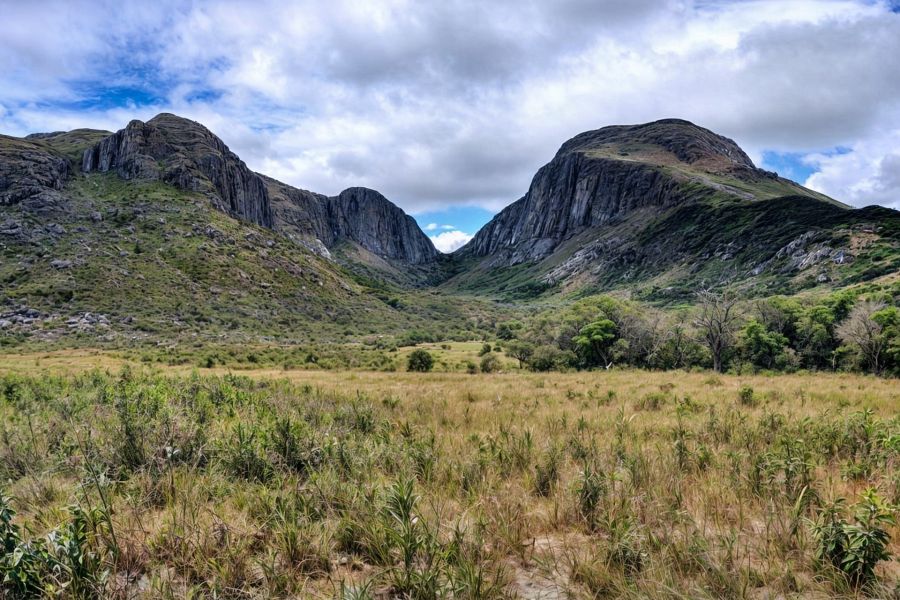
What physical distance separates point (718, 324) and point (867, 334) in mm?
13097

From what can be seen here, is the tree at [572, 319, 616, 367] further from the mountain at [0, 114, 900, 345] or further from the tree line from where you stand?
the mountain at [0, 114, 900, 345]

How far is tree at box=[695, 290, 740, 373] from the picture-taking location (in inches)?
1400

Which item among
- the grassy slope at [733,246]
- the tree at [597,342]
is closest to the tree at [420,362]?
the tree at [597,342]

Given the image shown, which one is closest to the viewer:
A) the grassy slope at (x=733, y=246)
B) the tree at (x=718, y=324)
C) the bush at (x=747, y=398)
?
the bush at (x=747, y=398)

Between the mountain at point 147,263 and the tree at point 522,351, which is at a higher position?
the mountain at point 147,263

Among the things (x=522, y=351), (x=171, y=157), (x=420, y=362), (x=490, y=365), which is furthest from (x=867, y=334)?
(x=171, y=157)

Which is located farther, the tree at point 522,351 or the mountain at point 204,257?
the mountain at point 204,257

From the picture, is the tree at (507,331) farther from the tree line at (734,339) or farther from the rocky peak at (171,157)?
the rocky peak at (171,157)

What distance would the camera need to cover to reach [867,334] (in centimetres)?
3644

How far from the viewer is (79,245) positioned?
2746 inches

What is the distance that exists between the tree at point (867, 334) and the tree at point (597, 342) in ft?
64.9

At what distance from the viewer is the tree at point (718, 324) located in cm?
3556

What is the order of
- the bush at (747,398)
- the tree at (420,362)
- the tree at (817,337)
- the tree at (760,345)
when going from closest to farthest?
the bush at (747,398), the tree at (760,345), the tree at (817,337), the tree at (420,362)

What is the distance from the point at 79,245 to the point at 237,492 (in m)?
89.1
